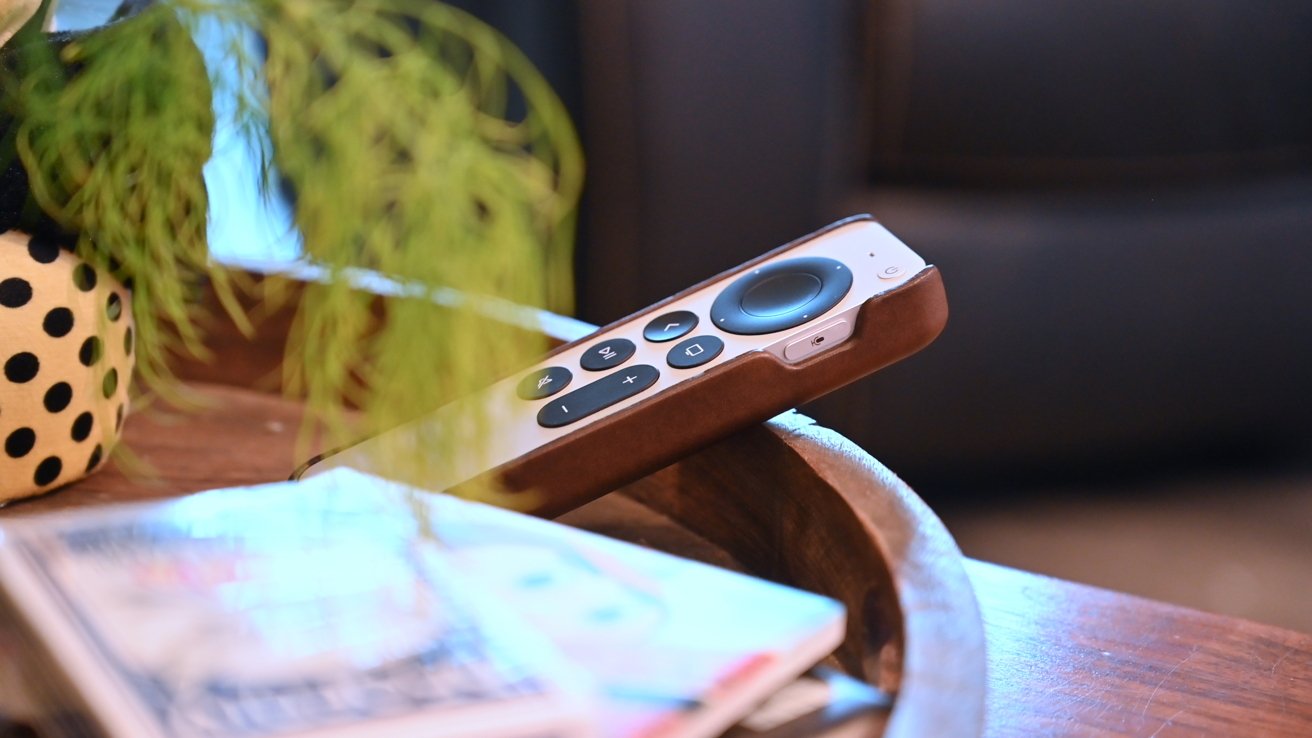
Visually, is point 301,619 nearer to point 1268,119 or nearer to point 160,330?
point 160,330

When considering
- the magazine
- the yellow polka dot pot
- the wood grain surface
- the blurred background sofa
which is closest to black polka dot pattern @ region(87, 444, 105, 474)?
the yellow polka dot pot

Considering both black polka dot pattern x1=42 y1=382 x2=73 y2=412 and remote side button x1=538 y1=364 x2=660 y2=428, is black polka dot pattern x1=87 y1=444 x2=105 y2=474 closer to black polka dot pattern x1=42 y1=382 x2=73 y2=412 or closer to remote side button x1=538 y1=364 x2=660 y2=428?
black polka dot pattern x1=42 y1=382 x2=73 y2=412

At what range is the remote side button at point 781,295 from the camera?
331mm

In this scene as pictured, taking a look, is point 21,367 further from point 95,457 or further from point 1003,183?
point 1003,183

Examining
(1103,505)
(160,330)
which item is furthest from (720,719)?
(1103,505)

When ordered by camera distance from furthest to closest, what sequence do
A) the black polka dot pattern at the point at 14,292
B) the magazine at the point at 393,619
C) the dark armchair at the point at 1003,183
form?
the dark armchair at the point at 1003,183 → the black polka dot pattern at the point at 14,292 → the magazine at the point at 393,619

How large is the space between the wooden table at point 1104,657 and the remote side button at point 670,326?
0.10 m

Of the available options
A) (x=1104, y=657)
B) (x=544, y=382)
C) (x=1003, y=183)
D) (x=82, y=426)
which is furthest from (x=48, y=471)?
(x=1003, y=183)

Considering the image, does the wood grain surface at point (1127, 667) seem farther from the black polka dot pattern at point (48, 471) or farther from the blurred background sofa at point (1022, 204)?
the blurred background sofa at point (1022, 204)

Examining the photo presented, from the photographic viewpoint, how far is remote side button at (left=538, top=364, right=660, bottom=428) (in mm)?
323

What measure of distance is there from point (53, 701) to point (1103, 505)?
88cm

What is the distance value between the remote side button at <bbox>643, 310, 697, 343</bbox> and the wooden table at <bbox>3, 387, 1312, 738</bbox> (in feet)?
0.33

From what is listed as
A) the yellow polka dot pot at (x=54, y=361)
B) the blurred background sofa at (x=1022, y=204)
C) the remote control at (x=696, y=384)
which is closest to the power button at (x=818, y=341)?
the remote control at (x=696, y=384)

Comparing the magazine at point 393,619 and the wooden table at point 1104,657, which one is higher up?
the magazine at point 393,619
